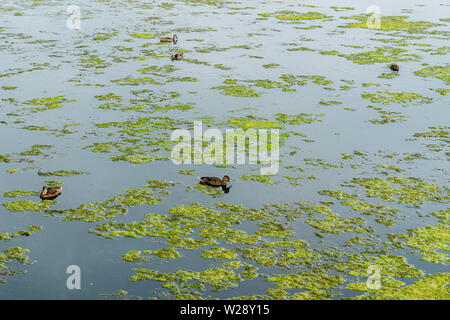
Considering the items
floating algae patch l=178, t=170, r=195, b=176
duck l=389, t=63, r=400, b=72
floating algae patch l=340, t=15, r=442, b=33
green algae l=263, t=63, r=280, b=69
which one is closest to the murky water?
floating algae patch l=178, t=170, r=195, b=176

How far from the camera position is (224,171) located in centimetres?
1215

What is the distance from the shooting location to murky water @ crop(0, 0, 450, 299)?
8.41 metres

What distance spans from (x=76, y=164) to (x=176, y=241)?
166 inches

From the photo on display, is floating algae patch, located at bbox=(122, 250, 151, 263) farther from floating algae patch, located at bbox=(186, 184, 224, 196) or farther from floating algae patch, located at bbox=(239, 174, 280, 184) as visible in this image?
floating algae patch, located at bbox=(239, 174, 280, 184)

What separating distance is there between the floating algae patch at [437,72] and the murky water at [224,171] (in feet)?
0.35

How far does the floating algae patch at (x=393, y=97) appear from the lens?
17375 millimetres

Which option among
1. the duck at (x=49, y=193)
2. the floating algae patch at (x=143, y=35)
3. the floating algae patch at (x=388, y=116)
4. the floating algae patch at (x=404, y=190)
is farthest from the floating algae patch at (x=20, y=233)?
the floating algae patch at (x=143, y=35)

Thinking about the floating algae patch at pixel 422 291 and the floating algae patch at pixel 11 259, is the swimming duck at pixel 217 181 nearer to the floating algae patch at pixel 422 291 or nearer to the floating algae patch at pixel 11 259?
Answer: the floating algae patch at pixel 11 259

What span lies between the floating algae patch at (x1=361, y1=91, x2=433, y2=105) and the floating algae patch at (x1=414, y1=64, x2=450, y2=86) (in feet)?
8.83

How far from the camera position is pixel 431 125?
15164 mm

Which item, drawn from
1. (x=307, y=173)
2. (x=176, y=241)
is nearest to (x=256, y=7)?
(x=307, y=173)

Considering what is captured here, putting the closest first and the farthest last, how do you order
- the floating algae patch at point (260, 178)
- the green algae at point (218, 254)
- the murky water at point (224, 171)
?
the murky water at point (224, 171)
the green algae at point (218, 254)
the floating algae patch at point (260, 178)

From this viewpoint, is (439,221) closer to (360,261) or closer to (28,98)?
(360,261)

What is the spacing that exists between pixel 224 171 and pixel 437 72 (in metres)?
12.8
